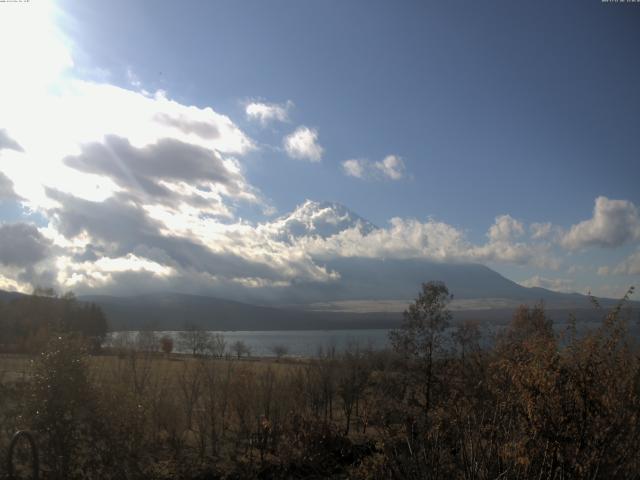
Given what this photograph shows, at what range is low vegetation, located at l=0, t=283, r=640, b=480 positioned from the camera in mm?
7727

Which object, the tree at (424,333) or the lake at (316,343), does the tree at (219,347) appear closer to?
the lake at (316,343)

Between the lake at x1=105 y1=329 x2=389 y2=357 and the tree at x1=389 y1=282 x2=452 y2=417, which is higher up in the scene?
the tree at x1=389 y1=282 x2=452 y2=417

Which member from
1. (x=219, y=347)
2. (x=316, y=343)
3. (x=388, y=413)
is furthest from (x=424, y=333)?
(x=316, y=343)

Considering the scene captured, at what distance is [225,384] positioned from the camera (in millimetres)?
19109

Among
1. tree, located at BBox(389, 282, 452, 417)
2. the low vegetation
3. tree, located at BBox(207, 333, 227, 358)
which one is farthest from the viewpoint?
tree, located at BBox(207, 333, 227, 358)

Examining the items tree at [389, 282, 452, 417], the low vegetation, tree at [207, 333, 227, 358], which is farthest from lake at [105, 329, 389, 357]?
tree at [207, 333, 227, 358]

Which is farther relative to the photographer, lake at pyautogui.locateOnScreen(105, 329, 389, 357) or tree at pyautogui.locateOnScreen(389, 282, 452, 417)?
lake at pyautogui.locateOnScreen(105, 329, 389, 357)

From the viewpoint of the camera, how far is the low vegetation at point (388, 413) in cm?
773

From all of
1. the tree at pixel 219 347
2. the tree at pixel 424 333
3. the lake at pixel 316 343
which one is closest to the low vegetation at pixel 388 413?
the tree at pixel 424 333

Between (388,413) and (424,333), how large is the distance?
12.9 feet

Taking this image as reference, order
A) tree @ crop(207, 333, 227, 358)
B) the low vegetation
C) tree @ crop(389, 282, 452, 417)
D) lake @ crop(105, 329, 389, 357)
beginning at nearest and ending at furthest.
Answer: the low vegetation, tree @ crop(389, 282, 452, 417), tree @ crop(207, 333, 227, 358), lake @ crop(105, 329, 389, 357)

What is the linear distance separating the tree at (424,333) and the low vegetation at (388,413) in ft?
0.15

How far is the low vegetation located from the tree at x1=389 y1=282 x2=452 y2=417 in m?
0.05

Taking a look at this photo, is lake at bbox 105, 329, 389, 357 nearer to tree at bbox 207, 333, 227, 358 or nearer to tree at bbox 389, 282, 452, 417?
tree at bbox 389, 282, 452, 417
